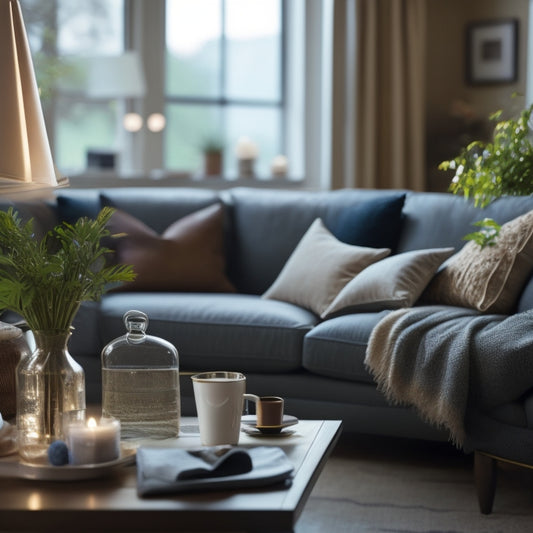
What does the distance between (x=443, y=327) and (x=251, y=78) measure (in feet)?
11.1

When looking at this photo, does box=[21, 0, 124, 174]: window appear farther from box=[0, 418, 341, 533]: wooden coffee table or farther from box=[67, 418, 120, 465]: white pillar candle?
box=[0, 418, 341, 533]: wooden coffee table

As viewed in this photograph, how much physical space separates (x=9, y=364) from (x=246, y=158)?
3.57 meters

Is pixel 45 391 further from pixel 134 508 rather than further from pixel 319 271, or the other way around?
pixel 319 271

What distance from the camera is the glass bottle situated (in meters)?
1.83

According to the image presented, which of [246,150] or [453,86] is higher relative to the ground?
[453,86]

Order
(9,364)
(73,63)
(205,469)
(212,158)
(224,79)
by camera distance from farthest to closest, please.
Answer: (224,79) < (212,158) < (73,63) < (9,364) < (205,469)

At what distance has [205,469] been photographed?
1.49 metres

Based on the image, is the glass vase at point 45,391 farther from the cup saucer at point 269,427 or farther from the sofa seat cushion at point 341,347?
the sofa seat cushion at point 341,347

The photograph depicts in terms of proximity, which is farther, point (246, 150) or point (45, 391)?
point (246, 150)

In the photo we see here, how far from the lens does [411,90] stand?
555cm

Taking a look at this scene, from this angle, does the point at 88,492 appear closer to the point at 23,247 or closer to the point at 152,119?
the point at 23,247

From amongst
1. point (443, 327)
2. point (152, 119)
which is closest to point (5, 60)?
point (443, 327)

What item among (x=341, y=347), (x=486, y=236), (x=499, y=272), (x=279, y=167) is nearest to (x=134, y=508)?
(x=341, y=347)

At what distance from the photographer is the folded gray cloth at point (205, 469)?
1.46 meters
